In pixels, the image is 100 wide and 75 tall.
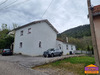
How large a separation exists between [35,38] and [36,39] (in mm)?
335

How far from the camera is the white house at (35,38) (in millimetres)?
16609

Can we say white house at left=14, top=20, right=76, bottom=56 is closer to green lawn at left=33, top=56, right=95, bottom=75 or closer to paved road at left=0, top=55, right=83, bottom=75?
paved road at left=0, top=55, right=83, bottom=75

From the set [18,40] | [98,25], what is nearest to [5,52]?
[18,40]

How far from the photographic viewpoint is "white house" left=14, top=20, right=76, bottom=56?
54.5ft

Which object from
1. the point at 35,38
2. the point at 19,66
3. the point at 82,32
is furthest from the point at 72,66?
the point at 82,32

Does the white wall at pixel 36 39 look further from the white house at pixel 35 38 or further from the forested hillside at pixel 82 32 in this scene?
the forested hillside at pixel 82 32

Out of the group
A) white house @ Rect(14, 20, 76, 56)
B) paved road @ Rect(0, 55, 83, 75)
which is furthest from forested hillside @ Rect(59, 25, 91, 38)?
paved road @ Rect(0, 55, 83, 75)

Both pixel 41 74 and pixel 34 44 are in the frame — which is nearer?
pixel 41 74

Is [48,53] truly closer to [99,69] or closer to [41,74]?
[41,74]

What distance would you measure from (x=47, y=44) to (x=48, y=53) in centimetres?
477

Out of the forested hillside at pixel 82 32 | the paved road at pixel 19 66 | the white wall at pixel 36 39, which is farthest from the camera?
the forested hillside at pixel 82 32

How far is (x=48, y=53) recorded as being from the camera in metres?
14.4

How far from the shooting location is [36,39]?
17.0 meters

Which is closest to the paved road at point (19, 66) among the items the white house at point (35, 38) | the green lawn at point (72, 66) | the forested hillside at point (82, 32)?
the green lawn at point (72, 66)
